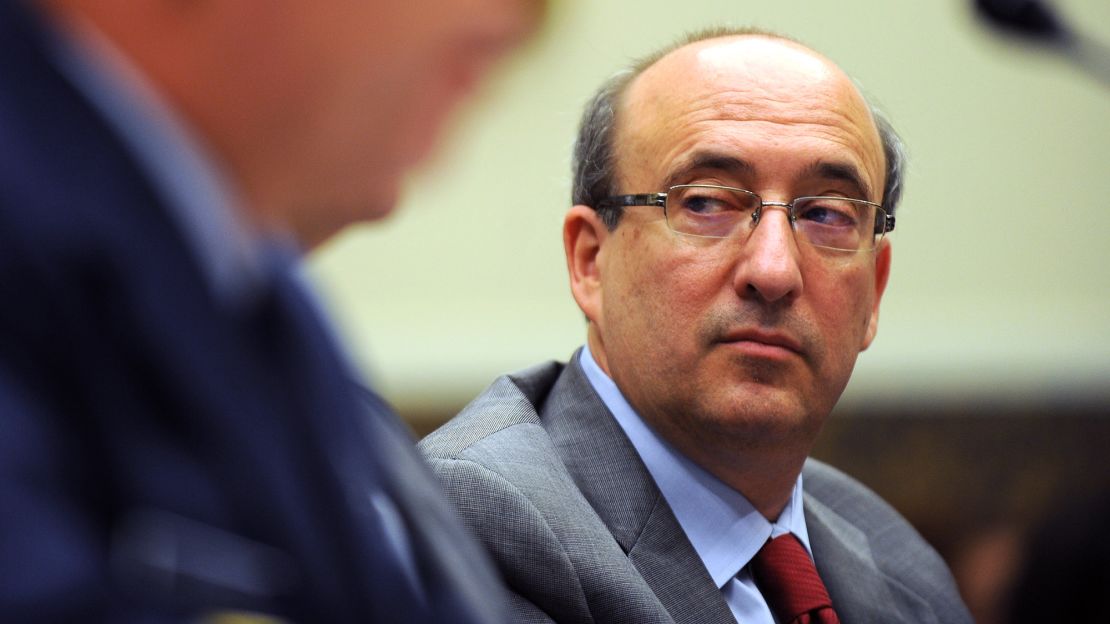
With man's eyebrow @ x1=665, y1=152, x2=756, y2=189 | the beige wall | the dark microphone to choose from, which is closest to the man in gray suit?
man's eyebrow @ x1=665, y1=152, x2=756, y2=189

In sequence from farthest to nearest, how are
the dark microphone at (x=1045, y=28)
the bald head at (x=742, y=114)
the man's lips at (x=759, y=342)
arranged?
the bald head at (x=742, y=114), the man's lips at (x=759, y=342), the dark microphone at (x=1045, y=28)

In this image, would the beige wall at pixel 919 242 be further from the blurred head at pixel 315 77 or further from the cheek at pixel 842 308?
the blurred head at pixel 315 77

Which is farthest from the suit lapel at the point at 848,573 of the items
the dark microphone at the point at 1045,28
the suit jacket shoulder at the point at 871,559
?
the dark microphone at the point at 1045,28

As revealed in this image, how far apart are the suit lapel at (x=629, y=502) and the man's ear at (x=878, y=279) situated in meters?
0.47

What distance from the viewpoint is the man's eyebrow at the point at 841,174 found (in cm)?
184

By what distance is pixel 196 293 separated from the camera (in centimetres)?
55

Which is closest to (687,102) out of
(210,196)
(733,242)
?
(733,242)

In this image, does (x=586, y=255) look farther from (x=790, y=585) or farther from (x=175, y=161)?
(x=175, y=161)

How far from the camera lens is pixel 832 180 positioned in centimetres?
187

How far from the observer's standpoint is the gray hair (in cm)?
198

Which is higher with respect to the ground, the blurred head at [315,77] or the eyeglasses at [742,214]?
the blurred head at [315,77]

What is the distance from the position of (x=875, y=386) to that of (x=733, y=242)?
3234mm

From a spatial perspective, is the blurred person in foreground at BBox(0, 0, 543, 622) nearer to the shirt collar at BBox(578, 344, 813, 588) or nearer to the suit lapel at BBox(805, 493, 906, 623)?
the shirt collar at BBox(578, 344, 813, 588)

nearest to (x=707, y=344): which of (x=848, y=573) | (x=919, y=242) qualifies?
(x=848, y=573)
